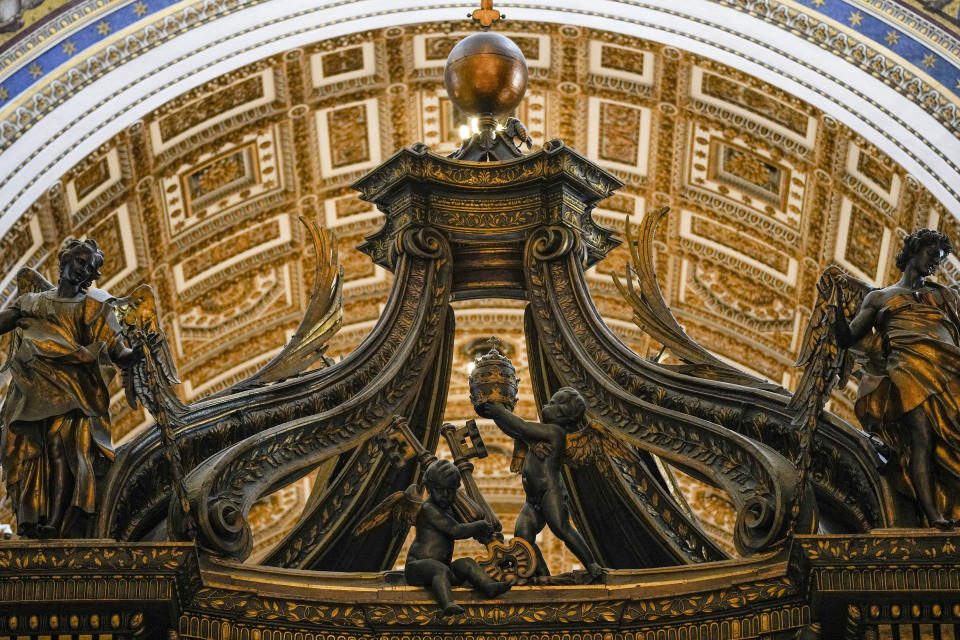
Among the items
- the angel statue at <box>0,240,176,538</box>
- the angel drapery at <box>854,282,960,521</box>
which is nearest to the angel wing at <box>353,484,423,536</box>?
the angel statue at <box>0,240,176,538</box>

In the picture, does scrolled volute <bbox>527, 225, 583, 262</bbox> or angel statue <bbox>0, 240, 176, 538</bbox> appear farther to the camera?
scrolled volute <bbox>527, 225, 583, 262</bbox>

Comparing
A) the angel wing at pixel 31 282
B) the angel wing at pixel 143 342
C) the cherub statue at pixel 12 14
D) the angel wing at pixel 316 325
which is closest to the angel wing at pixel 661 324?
the angel wing at pixel 316 325

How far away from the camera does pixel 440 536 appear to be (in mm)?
8531

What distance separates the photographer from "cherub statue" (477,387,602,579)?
8.62 metres

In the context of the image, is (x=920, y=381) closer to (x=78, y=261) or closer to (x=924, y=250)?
(x=924, y=250)

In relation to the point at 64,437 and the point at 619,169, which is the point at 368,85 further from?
the point at 64,437

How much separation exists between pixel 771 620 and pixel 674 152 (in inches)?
518

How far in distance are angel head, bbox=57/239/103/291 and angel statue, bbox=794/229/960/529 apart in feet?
9.20

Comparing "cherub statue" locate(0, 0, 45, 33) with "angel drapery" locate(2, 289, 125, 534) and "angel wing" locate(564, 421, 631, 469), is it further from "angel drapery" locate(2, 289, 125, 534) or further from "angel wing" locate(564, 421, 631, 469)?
"angel wing" locate(564, 421, 631, 469)

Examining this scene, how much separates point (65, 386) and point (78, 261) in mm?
519

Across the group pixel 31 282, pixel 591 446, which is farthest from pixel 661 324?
pixel 31 282

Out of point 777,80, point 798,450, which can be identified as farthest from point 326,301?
point 777,80

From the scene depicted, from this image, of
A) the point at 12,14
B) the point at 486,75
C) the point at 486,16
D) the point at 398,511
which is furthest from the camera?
the point at 12,14

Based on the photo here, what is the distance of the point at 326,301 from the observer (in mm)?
9812
